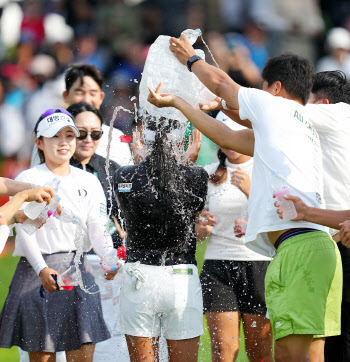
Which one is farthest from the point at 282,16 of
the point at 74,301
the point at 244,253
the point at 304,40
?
the point at 74,301

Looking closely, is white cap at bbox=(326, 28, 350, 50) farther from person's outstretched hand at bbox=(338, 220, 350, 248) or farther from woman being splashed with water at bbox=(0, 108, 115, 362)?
person's outstretched hand at bbox=(338, 220, 350, 248)

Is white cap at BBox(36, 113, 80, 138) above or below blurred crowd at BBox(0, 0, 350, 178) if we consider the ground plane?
below

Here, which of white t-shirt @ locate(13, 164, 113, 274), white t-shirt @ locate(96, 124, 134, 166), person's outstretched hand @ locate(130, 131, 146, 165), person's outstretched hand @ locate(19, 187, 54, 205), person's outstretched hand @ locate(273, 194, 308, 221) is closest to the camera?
person's outstretched hand @ locate(273, 194, 308, 221)

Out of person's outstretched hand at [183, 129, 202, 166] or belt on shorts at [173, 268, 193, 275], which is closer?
belt on shorts at [173, 268, 193, 275]

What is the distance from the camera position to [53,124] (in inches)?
185

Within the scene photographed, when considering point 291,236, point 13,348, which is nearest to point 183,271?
point 291,236

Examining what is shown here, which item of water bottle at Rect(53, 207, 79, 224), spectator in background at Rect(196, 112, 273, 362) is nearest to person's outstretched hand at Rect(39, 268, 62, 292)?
water bottle at Rect(53, 207, 79, 224)

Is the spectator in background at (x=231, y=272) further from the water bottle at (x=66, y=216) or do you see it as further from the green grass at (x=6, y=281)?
the green grass at (x=6, y=281)

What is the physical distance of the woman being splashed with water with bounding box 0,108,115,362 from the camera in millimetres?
4336

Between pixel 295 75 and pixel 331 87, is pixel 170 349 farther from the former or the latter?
pixel 331 87

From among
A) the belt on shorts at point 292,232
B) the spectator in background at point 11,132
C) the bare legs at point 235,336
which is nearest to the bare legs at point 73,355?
the bare legs at point 235,336

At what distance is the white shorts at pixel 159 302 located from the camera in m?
3.68

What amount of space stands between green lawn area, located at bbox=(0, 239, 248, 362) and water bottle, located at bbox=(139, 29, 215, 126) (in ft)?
7.60

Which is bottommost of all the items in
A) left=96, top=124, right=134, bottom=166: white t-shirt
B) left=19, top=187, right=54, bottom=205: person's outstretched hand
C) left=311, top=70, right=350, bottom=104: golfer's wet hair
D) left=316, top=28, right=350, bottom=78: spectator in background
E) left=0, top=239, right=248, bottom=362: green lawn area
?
left=0, top=239, right=248, bottom=362: green lawn area
